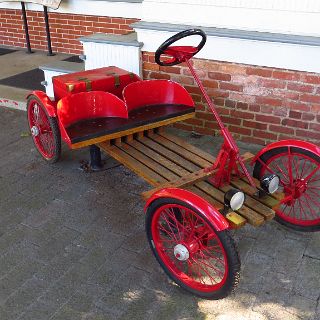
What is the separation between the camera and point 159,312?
256 cm

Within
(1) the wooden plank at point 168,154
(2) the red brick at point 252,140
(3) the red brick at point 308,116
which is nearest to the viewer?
(1) the wooden plank at point 168,154

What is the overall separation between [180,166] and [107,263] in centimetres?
88

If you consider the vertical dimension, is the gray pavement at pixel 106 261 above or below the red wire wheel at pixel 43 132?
below

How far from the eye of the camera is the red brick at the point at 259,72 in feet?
13.2

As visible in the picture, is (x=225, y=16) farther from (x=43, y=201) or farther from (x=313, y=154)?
(x=43, y=201)

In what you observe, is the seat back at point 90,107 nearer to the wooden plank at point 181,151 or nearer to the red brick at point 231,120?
the wooden plank at point 181,151

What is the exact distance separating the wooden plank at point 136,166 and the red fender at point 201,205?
1.62ft

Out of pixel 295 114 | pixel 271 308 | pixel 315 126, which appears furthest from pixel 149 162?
pixel 315 126

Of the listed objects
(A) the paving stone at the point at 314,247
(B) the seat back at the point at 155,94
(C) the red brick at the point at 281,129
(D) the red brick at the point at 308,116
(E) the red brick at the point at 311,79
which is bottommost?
(A) the paving stone at the point at 314,247

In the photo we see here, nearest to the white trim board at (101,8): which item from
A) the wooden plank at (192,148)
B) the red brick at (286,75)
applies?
the red brick at (286,75)

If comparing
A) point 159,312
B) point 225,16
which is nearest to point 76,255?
point 159,312

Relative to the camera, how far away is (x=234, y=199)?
8.59ft

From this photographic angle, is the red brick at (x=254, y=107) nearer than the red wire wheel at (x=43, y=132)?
No

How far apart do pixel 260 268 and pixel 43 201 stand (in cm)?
179
